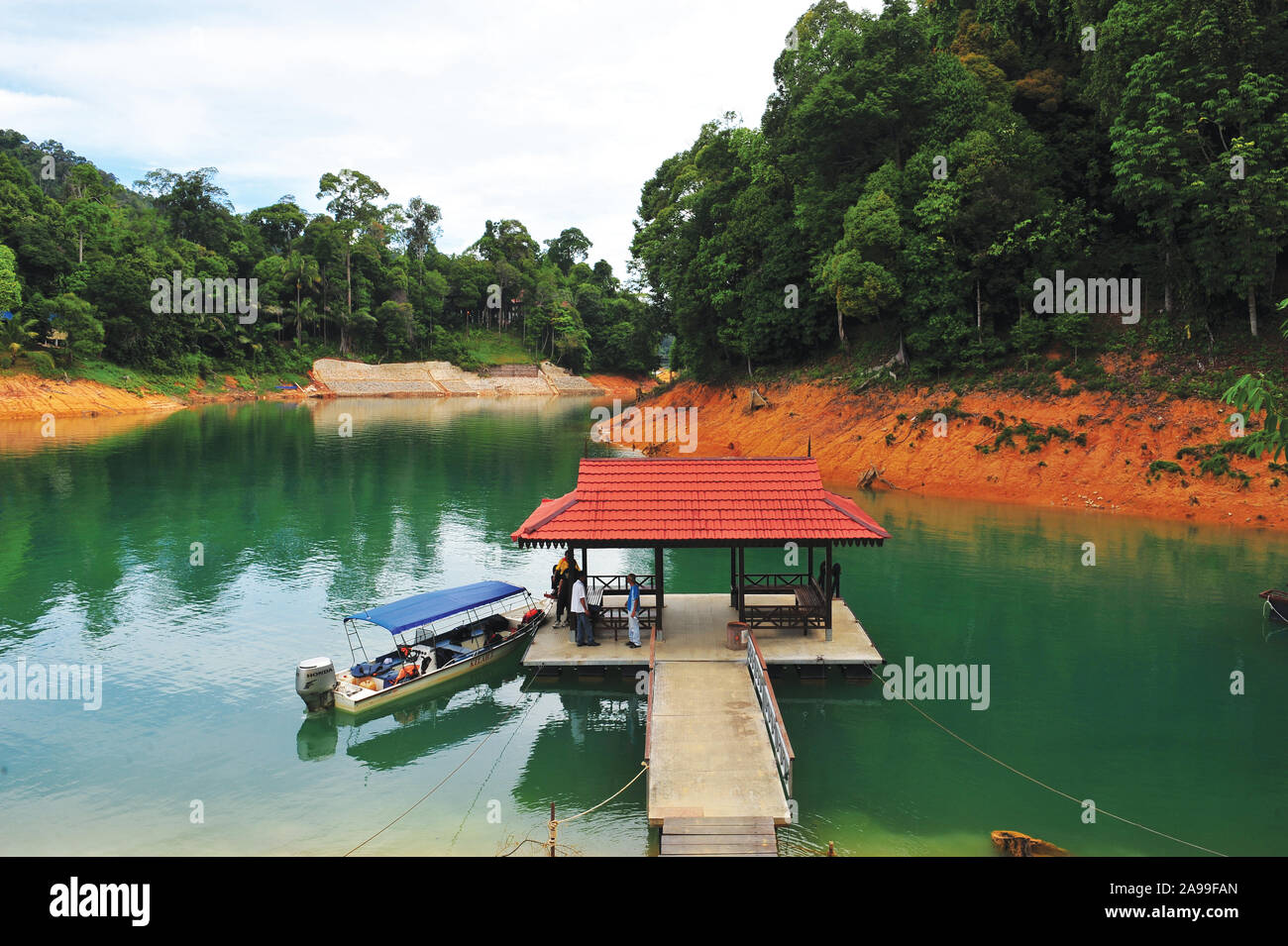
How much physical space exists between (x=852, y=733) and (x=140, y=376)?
85.2 metres

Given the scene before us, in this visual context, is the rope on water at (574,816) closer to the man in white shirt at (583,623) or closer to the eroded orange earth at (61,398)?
the man in white shirt at (583,623)

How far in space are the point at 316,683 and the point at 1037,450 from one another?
32.3 metres

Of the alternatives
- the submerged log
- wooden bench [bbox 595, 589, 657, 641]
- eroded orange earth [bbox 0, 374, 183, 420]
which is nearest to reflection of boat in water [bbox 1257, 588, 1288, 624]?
wooden bench [bbox 595, 589, 657, 641]

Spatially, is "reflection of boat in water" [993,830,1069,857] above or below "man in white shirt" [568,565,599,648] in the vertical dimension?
below

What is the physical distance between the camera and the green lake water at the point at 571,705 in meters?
11.7

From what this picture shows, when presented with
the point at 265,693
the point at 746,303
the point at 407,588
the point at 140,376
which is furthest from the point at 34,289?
the point at 265,693

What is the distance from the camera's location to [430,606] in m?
17.9

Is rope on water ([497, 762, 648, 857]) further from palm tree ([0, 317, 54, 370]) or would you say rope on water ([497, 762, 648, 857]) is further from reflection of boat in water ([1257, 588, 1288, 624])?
palm tree ([0, 317, 54, 370])

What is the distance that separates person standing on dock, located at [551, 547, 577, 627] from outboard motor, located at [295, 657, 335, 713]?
5.35 meters

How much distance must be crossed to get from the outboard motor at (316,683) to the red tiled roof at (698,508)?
450 centimetres

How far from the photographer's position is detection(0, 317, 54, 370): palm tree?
64250 millimetres

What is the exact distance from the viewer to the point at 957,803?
40.2 feet

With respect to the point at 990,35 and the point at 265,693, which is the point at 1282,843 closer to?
the point at 265,693

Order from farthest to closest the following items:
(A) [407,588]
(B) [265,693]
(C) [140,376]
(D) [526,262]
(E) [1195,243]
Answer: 1. (D) [526,262]
2. (C) [140,376]
3. (E) [1195,243]
4. (A) [407,588]
5. (B) [265,693]
